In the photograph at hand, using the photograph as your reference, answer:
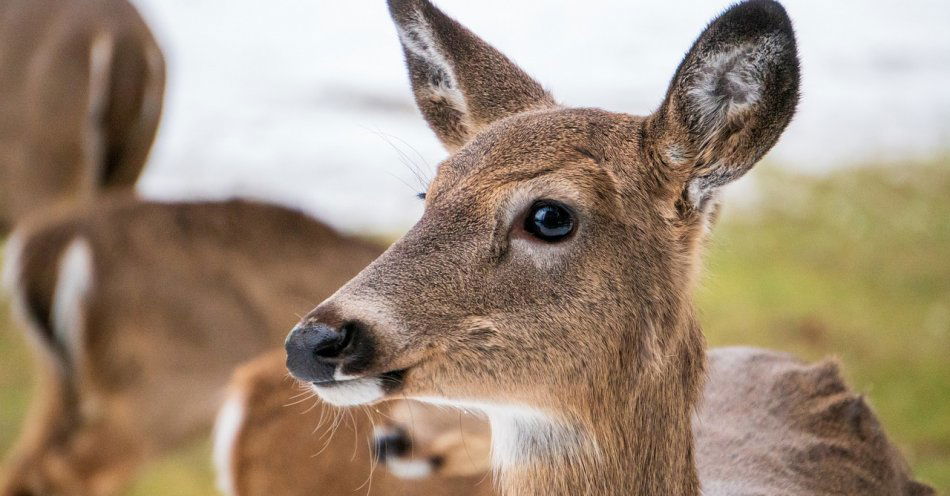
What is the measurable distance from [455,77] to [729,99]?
2.32 ft

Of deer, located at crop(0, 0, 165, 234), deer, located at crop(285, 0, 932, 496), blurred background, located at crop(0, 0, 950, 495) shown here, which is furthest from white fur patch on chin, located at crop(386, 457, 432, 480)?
deer, located at crop(0, 0, 165, 234)

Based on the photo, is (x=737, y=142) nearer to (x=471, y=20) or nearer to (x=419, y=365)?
(x=419, y=365)

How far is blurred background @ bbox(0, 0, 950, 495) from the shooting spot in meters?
6.39

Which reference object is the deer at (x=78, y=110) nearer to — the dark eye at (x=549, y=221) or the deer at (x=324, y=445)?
the deer at (x=324, y=445)

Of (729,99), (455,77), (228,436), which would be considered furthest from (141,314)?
(729,99)

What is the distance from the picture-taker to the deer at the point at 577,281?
7.00 feet

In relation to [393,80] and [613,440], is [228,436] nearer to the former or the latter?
[613,440]

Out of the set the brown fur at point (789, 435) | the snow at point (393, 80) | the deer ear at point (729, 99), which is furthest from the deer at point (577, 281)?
the snow at point (393, 80)

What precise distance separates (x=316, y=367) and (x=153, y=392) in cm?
299

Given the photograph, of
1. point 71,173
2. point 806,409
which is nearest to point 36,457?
point 71,173

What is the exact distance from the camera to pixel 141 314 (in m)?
4.76

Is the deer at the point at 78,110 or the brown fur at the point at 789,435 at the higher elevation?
the brown fur at the point at 789,435

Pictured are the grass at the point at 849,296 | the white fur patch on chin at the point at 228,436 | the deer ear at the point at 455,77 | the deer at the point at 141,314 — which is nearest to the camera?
the deer ear at the point at 455,77

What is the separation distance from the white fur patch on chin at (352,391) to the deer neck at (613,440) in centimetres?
30
